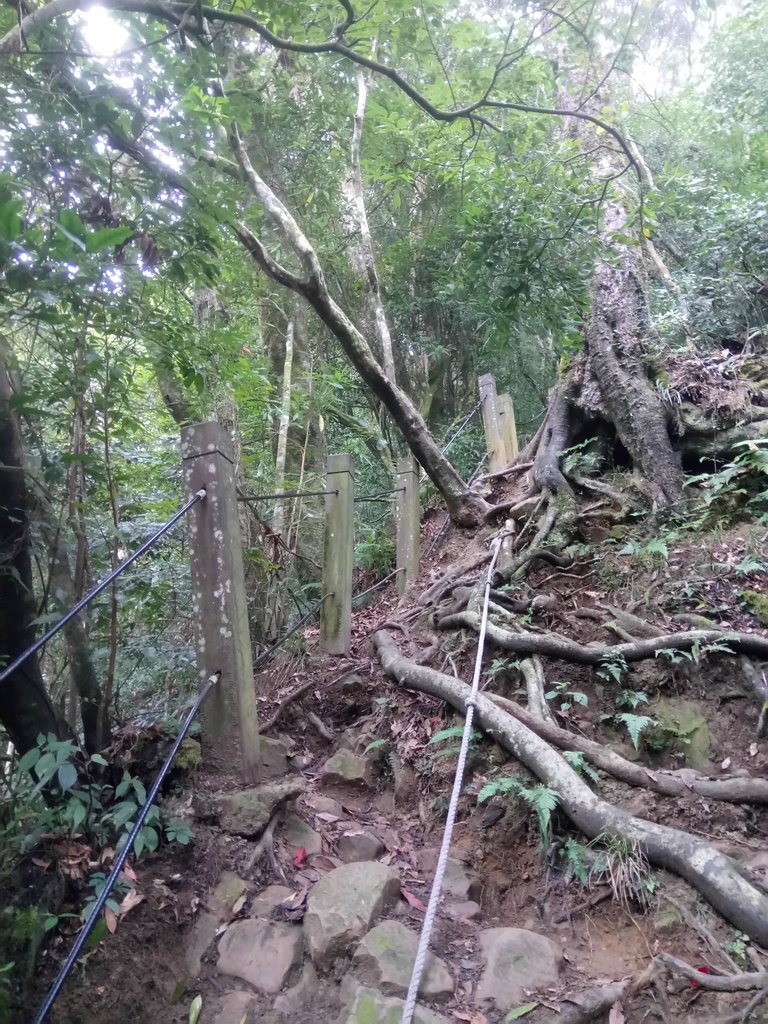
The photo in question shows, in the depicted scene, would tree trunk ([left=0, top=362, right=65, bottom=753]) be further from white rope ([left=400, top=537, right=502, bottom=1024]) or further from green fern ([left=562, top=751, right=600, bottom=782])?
green fern ([left=562, top=751, right=600, bottom=782])

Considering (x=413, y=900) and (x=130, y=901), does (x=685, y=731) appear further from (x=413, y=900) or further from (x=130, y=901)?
(x=130, y=901)

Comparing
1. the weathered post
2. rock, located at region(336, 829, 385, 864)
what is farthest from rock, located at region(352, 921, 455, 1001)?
the weathered post

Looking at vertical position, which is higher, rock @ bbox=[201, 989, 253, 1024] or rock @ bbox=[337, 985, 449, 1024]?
rock @ bbox=[337, 985, 449, 1024]

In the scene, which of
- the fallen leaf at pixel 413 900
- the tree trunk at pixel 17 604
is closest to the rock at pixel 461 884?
the fallen leaf at pixel 413 900

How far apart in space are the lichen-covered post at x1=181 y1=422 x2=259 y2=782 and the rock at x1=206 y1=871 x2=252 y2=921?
482 millimetres

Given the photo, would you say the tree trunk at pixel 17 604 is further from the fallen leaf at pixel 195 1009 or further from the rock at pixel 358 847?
the rock at pixel 358 847

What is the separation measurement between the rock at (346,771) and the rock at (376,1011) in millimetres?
1639

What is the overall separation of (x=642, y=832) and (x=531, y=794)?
50 centimetres

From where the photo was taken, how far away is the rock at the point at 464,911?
2.87 meters

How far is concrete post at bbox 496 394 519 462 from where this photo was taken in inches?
335

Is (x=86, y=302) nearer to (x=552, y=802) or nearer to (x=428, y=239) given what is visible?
(x=552, y=802)

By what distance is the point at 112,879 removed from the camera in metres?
2.10

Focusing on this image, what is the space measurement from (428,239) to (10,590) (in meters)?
8.45

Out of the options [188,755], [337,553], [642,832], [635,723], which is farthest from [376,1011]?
[337,553]
